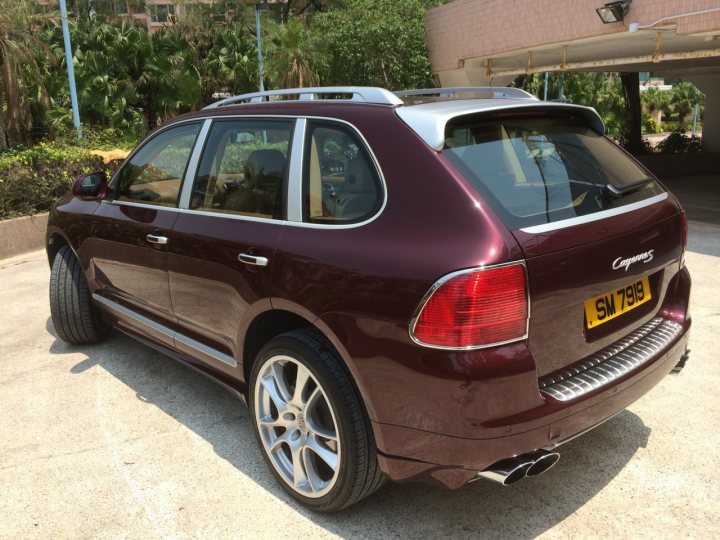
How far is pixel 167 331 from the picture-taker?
356 centimetres

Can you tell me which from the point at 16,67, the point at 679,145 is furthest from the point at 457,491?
the point at 679,145

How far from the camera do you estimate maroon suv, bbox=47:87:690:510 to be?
214cm

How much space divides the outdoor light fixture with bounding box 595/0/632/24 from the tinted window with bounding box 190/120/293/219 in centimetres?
835

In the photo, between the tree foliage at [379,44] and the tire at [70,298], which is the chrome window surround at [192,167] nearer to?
the tire at [70,298]

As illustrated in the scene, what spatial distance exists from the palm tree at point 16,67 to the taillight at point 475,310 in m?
16.4

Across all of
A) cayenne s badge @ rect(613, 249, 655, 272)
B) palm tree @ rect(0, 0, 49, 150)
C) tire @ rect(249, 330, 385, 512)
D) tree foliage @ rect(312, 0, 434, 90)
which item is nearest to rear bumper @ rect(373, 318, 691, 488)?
tire @ rect(249, 330, 385, 512)

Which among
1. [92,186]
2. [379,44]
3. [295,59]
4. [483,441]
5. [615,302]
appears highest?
[379,44]

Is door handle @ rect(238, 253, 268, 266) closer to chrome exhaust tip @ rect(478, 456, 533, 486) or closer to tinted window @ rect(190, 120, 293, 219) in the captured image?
tinted window @ rect(190, 120, 293, 219)

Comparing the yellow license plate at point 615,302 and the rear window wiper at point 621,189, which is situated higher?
the rear window wiper at point 621,189

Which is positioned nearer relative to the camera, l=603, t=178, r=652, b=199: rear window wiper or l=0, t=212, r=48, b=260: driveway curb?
l=603, t=178, r=652, b=199: rear window wiper

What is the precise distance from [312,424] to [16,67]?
16418 millimetres

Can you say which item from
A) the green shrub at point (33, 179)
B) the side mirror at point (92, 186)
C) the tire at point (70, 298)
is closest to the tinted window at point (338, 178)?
the side mirror at point (92, 186)

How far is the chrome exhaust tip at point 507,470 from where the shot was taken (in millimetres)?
2178

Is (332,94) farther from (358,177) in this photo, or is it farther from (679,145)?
(679,145)
